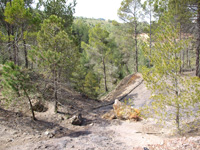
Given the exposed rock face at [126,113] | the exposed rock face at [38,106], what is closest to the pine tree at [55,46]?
the exposed rock face at [38,106]

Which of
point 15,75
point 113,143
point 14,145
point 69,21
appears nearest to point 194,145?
point 113,143

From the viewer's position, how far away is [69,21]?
14.8 m

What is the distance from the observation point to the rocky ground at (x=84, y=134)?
21.2ft

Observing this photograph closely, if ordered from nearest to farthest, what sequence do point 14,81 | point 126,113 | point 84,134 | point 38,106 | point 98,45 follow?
1. point 14,81
2. point 84,134
3. point 38,106
4. point 126,113
5. point 98,45

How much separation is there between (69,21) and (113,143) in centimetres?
1248

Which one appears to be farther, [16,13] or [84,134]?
[16,13]

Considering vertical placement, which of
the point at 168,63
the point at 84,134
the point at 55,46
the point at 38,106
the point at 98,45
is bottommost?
the point at 84,134

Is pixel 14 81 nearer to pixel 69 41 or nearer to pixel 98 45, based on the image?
pixel 69 41

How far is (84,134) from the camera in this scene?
8.36m

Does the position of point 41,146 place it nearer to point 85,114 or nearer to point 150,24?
point 85,114

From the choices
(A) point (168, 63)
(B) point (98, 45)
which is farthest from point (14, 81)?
(B) point (98, 45)

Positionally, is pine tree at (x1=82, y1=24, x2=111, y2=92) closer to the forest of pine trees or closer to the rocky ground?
the forest of pine trees

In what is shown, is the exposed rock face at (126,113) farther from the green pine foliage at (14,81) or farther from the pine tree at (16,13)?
the pine tree at (16,13)

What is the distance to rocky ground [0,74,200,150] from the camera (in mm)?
6473
